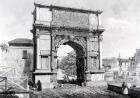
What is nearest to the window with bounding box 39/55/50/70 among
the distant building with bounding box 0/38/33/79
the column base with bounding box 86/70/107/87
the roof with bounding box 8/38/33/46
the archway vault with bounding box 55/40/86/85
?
the archway vault with bounding box 55/40/86/85

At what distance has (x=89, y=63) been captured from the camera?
22672 mm

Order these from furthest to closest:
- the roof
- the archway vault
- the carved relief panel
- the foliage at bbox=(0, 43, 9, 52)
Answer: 1. the foliage at bbox=(0, 43, 9, 52)
2. the roof
3. the carved relief panel
4. the archway vault

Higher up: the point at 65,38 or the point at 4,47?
the point at 4,47

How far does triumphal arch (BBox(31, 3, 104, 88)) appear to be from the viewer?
20922 millimetres

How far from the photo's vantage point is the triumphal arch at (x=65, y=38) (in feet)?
68.6

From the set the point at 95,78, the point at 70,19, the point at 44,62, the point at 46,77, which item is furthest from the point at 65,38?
the point at 95,78

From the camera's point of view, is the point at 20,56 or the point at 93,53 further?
the point at 20,56

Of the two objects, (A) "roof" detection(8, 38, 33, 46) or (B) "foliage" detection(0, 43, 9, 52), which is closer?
(A) "roof" detection(8, 38, 33, 46)

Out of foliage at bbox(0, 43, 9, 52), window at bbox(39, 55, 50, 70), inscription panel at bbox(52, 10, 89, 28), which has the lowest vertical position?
window at bbox(39, 55, 50, 70)

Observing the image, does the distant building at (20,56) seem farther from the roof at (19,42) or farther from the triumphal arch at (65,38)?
the triumphal arch at (65,38)

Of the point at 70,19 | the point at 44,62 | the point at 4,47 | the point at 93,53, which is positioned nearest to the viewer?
the point at 44,62

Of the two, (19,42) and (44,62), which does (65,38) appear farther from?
(19,42)

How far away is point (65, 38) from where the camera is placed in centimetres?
2191

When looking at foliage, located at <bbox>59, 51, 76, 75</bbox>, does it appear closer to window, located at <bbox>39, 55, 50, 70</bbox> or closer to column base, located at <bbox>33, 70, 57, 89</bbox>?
window, located at <bbox>39, 55, 50, 70</bbox>
